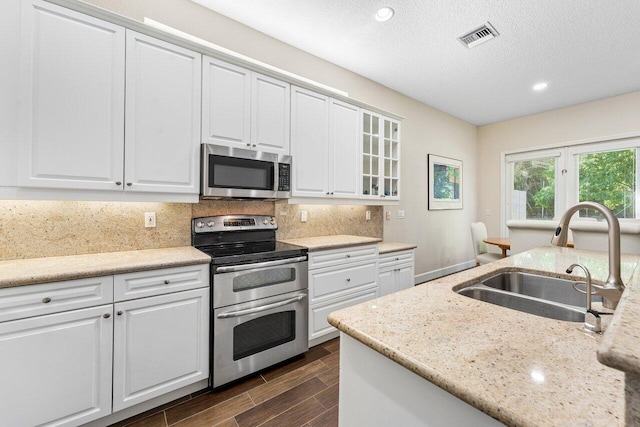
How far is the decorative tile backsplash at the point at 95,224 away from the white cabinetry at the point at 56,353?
0.62 m

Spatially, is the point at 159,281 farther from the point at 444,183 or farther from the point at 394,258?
the point at 444,183

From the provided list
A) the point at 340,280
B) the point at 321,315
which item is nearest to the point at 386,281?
the point at 340,280

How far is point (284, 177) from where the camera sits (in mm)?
2568

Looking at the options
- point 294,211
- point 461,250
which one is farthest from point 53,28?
point 461,250

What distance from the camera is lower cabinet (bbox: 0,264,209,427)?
138 centimetres

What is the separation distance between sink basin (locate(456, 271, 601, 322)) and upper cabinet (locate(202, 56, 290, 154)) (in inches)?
76.4

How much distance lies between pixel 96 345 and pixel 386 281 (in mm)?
2543

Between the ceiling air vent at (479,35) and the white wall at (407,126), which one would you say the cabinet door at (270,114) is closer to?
the white wall at (407,126)

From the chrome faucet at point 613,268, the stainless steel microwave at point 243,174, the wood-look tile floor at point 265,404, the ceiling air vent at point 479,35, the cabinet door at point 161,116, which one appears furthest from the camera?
the ceiling air vent at point 479,35

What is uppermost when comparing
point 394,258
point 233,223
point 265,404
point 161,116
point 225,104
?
point 225,104

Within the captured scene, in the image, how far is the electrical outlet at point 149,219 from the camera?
87.2 inches

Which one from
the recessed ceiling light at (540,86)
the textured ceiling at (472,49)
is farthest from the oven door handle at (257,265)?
the recessed ceiling light at (540,86)

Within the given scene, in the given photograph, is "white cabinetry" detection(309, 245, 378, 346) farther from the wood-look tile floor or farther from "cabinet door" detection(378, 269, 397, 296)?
the wood-look tile floor

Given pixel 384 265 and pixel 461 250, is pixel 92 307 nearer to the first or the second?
pixel 384 265
